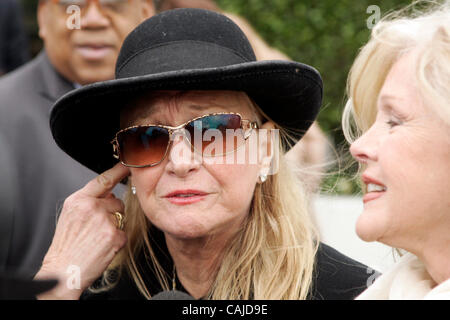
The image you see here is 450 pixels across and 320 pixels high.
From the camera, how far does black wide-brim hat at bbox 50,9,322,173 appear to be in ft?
7.06

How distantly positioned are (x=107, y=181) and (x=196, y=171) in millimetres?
492

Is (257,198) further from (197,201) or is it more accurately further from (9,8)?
(9,8)

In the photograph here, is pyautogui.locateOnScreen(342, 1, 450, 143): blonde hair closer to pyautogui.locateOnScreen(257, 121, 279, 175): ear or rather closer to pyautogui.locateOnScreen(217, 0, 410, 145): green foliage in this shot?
pyautogui.locateOnScreen(257, 121, 279, 175): ear

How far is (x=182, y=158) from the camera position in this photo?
220cm

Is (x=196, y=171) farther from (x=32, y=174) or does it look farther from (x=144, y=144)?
(x=32, y=174)

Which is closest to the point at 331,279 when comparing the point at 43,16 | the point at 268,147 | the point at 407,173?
the point at 268,147

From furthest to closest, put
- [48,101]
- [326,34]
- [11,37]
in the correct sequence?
[326,34] → [11,37] → [48,101]

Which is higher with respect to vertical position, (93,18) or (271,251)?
(93,18)

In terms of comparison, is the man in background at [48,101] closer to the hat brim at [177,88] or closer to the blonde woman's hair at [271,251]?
the hat brim at [177,88]

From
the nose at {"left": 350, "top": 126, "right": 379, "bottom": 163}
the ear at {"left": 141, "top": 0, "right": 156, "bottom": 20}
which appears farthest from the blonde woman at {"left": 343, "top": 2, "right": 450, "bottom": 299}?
the ear at {"left": 141, "top": 0, "right": 156, "bottom": 20}

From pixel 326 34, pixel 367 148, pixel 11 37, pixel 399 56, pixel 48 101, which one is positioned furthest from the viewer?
pixel 326 34

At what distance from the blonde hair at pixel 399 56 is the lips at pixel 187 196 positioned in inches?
20.4

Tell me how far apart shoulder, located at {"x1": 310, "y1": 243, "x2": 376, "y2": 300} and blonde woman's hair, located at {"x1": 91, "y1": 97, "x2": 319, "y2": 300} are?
0.13ft

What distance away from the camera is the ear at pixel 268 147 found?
243cm
